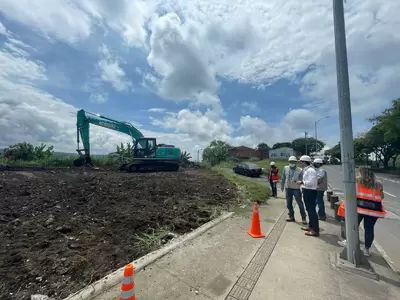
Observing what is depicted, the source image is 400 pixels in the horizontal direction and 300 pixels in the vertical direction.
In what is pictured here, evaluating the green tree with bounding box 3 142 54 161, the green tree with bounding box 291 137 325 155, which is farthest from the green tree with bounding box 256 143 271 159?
the green tree with bounding box 3 142 54 161

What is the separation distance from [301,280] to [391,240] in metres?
3.60

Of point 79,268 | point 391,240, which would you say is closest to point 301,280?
point 79,268

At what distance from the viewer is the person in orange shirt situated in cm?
343

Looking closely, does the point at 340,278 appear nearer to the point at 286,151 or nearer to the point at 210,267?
the point at 210,267

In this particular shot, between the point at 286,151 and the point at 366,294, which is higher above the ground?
the point at 286,151

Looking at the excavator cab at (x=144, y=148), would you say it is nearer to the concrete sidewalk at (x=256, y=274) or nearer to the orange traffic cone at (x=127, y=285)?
the concrete sidewalk at (x=256, y=274)

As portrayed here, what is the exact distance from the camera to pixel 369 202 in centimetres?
347

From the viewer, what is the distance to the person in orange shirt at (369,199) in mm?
3430

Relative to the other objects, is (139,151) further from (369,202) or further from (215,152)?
(215,152)

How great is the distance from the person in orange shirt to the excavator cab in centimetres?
1499

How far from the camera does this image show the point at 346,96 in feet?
11.0

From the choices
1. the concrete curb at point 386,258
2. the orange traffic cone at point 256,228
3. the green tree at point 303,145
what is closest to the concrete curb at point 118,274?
the orange traffic cone at point 256,228

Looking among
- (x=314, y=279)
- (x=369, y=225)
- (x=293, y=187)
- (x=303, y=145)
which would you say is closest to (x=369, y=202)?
(x=369, y=225)

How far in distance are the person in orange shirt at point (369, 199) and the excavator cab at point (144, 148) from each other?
590 inches
